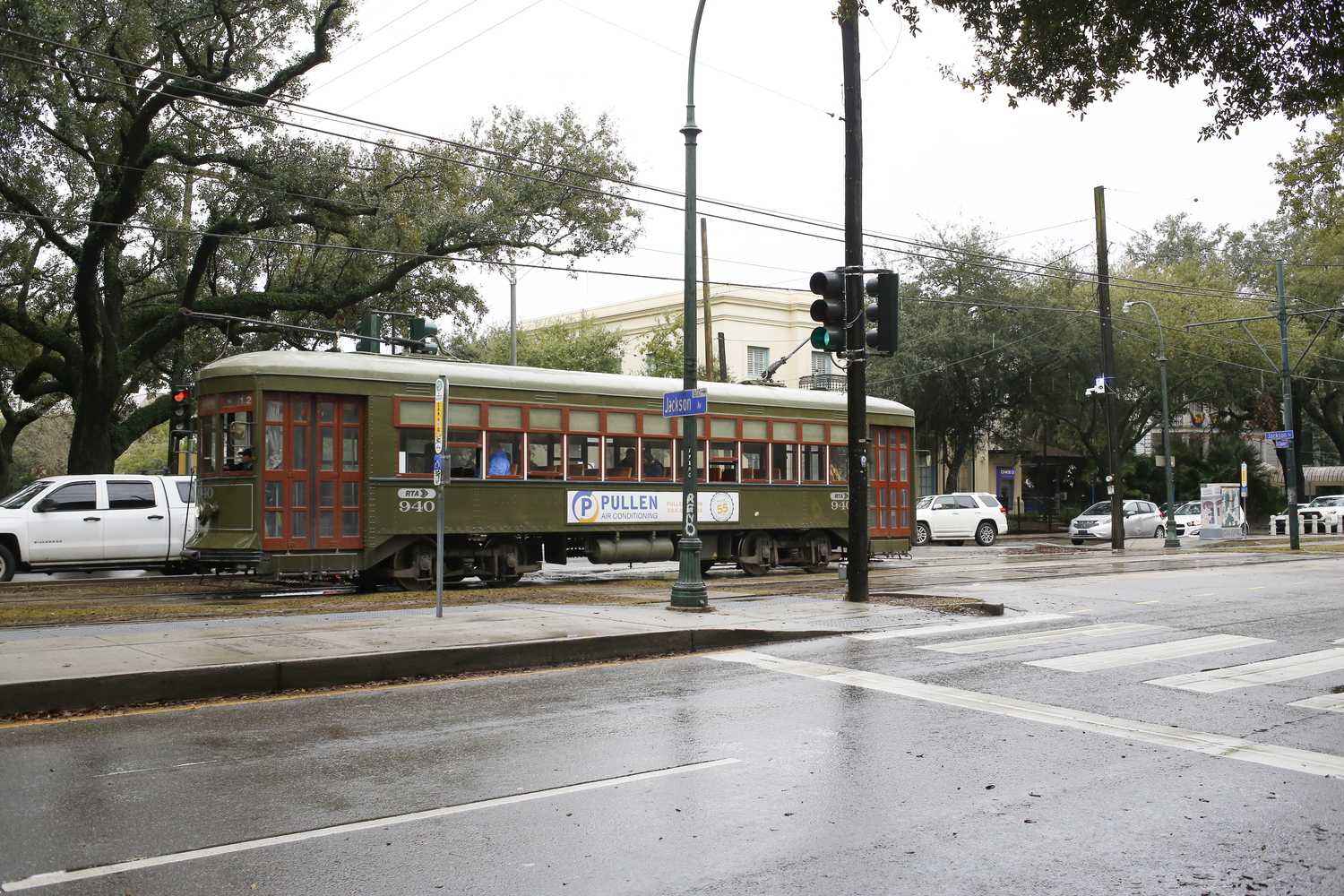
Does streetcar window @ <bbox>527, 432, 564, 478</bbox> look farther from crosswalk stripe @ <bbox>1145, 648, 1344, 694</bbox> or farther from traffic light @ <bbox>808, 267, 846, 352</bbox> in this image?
crosswalk stripe @ <bbox>1145, 648, 1344, 694</bbox>

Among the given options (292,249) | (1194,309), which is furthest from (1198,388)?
(292,249)

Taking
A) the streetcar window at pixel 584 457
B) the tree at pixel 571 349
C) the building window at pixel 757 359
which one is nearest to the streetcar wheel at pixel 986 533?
the building window at pixel 757 359

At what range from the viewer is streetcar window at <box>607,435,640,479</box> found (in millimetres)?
20297

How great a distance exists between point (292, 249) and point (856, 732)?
98.9 feet

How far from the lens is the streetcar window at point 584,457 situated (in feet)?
64.8

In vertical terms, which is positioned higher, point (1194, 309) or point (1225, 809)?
point (1194, 309)

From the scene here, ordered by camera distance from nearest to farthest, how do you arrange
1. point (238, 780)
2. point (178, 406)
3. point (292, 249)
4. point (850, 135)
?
point (238, 780)
point (850, 135)
point (178, 406)
point (292, 249)

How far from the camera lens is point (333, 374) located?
17109 mm

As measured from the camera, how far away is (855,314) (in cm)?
1510

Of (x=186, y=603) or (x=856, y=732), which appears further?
(x=186, y=603)

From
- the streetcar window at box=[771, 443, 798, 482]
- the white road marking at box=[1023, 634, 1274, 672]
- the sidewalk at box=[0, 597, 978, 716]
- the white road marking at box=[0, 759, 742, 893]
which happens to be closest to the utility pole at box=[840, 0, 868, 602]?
the sidewalk at box=[0, 597, 978, 716]

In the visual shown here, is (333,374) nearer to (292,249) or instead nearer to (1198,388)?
(292,249)

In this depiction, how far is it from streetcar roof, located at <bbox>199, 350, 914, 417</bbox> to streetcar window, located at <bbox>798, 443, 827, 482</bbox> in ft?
2.80

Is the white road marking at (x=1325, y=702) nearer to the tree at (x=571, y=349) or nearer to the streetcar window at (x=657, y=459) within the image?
the streetcar window at (x=657, y=459)
